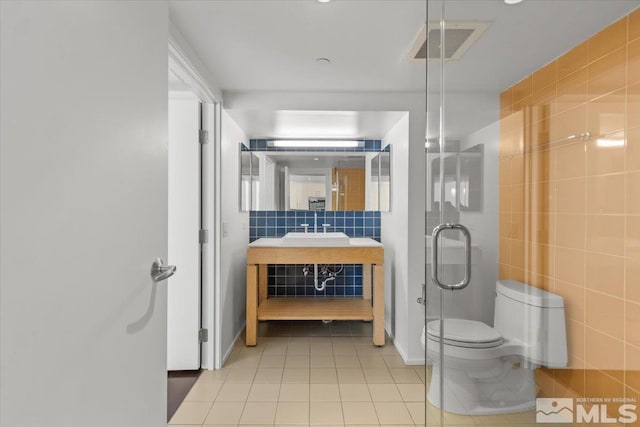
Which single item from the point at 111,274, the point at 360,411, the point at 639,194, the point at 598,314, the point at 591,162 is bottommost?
the point at 360,411

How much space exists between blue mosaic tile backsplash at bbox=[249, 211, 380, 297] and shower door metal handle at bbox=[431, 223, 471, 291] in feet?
7.98

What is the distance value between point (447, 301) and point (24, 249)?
142cm

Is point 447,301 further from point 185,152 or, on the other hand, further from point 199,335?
point 185,152

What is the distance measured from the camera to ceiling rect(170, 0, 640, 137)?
1.37m

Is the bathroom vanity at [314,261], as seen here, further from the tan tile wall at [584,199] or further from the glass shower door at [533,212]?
the tan tile wall at [584,199]

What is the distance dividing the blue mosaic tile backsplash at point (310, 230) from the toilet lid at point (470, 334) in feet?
7.81

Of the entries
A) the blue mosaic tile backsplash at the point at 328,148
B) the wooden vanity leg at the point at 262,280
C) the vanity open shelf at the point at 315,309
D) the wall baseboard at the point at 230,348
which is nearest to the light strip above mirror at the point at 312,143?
the blue mosaic tile backsplash at the point at 328,148

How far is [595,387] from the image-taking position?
143 cm

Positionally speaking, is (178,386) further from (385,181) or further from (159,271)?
(385,181)

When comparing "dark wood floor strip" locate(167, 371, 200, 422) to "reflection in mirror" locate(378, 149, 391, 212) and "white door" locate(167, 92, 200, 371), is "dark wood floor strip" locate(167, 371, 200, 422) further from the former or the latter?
"reflection in mirror" locate(378, 149, 391, 212)

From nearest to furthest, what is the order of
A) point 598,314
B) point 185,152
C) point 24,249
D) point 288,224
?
point 24,249
point 598,314
point 185,152
point 288,224

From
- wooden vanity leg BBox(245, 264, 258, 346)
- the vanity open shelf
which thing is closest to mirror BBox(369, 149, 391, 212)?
the vanity open shelf

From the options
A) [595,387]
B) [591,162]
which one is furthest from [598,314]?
[591,162]

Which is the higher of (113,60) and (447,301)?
(113,60)
